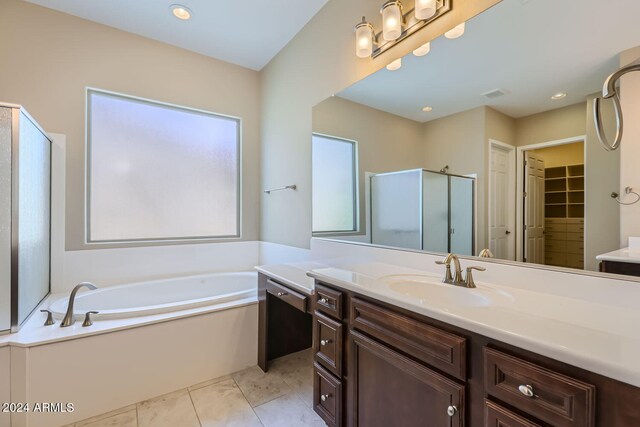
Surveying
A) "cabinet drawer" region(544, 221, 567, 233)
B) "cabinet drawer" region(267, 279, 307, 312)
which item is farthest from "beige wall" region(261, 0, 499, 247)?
"cabinet drawer" region(544, 221, 567, 233)

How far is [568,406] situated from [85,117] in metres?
3.32

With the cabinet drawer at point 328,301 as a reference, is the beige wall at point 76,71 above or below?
above

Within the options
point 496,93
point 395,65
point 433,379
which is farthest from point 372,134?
point 433,379

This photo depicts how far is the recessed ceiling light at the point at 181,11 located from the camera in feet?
7.26

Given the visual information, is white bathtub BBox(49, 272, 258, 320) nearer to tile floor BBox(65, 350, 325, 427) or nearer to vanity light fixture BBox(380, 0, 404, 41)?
tile floor BBox(65, 350, 325, 427)

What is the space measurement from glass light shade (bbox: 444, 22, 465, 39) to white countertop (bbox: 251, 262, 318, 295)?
1462 mm

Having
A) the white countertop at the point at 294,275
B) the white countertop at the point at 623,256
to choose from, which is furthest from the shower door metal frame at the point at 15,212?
the white countertop at the point at 623,256

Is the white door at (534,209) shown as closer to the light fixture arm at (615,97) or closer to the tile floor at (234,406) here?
the light fixture arm at (615,97)

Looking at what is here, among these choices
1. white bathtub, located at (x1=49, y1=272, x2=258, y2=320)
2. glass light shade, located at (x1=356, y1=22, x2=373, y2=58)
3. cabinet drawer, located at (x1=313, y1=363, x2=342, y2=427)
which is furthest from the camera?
white bathtub, located at (x1=49, y1=272, x2=258, y2=320)

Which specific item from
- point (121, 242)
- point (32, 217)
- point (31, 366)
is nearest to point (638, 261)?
point (31, 366)

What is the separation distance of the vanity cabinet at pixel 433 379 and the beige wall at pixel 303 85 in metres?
1.17

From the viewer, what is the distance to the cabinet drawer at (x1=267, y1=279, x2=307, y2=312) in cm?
161

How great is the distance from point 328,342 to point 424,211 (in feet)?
2.88

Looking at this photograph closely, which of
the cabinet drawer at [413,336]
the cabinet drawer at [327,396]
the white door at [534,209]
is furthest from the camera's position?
the cabinet drawer at [327,396]
